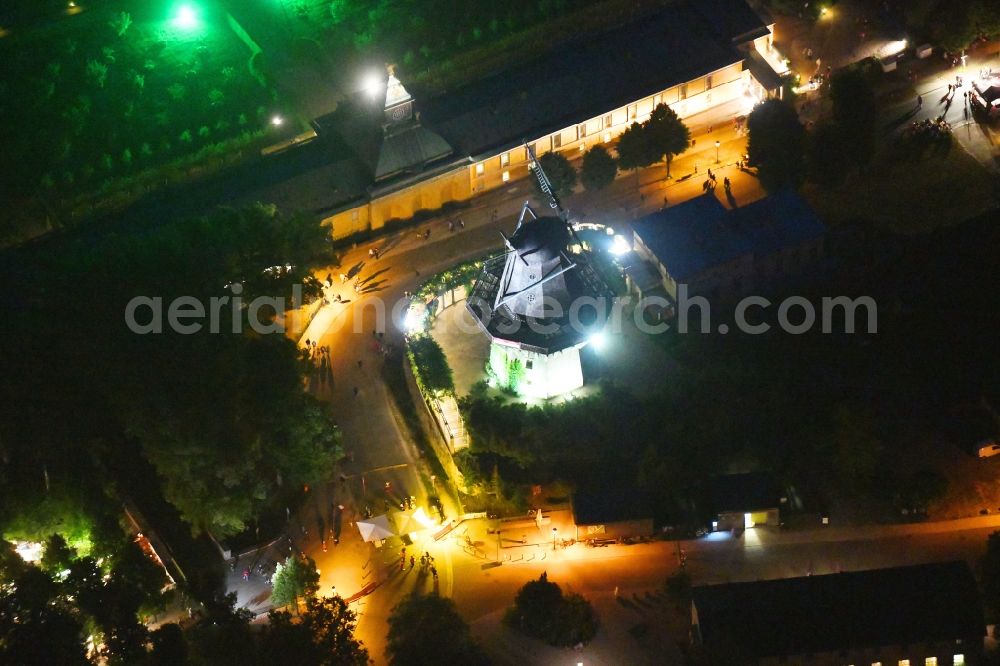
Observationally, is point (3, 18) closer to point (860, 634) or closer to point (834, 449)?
point (834, 449)

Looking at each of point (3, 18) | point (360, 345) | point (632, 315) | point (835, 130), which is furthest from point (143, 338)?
point (3, 18)

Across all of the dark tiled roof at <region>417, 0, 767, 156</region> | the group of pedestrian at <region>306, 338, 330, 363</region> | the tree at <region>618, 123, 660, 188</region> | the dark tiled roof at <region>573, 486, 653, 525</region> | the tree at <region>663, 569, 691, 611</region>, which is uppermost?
the dark tiled roof at <region>417, 0, 767, 156</region>

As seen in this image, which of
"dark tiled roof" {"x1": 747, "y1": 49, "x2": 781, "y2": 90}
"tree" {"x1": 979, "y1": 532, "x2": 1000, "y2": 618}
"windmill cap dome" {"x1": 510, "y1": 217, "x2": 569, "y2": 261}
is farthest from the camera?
"dark tiled roof" {"x1": 747, "y1": 49, "x2": 781, "y2": 90}

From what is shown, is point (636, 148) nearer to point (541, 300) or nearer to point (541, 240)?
point (541, 240)

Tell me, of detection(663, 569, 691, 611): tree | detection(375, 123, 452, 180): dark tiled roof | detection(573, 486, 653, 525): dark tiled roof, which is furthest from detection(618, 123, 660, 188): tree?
detection(663, 569, 691, 611): tree

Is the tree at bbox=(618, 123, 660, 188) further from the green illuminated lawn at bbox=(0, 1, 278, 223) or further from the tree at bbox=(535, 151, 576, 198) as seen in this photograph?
the green illuminated lawn at bbox=(0, 1, 278, 223)

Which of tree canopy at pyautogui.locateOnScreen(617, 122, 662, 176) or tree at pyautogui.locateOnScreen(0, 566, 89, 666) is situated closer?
tree at pyautogui.locateOnScreen(0, 566, 89, 666)

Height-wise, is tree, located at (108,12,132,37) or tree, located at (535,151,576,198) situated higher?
tree, located at (108,12,132,37)

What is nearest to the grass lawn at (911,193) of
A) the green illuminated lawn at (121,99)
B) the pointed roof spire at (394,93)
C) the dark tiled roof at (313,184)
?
the pointed roof spire at (394,93)
